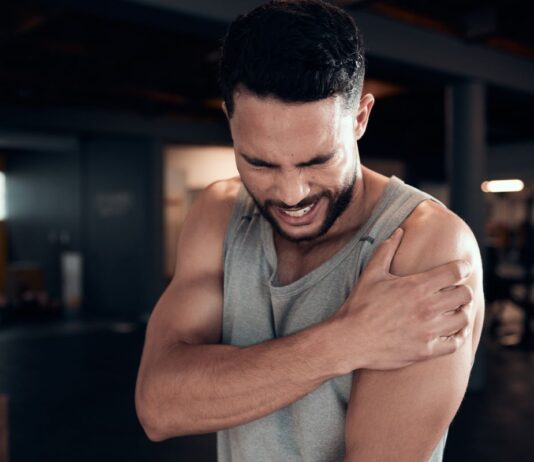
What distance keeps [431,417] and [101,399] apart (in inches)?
107

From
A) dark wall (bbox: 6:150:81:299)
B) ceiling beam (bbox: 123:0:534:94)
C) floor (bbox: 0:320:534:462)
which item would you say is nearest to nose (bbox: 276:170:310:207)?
ceiling beam (bbox: 123:0:534:94)

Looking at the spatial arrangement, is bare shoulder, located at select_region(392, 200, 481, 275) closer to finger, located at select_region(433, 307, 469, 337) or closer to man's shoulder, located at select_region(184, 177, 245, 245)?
finger, located at select_region(433, 307, 469, 337)

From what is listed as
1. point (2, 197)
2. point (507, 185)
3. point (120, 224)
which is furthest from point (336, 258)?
point (2, 197)

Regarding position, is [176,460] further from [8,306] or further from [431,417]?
[8,306]

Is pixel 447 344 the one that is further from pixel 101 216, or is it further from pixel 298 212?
pixel 101 216

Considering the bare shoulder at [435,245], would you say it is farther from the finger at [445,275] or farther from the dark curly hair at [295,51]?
the dark curly hair at [295,51]

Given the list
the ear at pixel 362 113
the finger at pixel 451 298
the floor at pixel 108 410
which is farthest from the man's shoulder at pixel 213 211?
the floor at pixel 108 410

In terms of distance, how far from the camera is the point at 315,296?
68 cm

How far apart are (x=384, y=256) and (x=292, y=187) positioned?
0.43 feet

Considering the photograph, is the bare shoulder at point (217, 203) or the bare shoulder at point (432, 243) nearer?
the bare shoulder at point (432, 243)

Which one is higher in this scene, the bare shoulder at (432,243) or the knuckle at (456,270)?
the bare shoulder at (432,243)

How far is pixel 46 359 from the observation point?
388cm

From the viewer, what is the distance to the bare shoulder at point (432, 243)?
0.60m

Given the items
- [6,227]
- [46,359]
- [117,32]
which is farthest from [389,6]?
[6,227]
